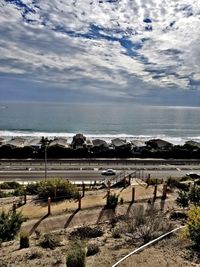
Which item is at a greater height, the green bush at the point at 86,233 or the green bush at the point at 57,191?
the green bush at the point at 57,191

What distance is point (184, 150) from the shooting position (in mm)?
59750

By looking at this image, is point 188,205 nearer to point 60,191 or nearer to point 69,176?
point 60,191

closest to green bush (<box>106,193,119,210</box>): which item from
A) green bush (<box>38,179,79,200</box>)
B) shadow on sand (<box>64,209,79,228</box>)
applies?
shadow on sand (<box>64,209,79,228</box>)

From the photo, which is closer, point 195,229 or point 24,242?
point 195,229

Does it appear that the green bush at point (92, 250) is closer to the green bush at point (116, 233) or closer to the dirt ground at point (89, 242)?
the dirt ground at point (89, 242)

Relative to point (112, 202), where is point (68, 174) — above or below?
below

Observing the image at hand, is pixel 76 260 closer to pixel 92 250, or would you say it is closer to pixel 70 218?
pixel 92 250

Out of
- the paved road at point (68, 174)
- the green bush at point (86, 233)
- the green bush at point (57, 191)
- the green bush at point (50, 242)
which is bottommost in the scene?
the paved road at point (68, 174)

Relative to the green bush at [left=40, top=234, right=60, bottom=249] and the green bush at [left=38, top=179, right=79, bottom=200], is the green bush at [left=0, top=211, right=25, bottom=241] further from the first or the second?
the green bush at [left=38, top=179, right=79, bottom=200]

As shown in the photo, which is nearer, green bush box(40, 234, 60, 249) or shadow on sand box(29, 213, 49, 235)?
green bush box(40, 234, 60, 249)

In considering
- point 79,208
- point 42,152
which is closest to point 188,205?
point 79,208

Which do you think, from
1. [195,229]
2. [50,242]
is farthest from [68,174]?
[195,229]

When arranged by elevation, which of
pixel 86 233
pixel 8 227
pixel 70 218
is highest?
pixel 8 227

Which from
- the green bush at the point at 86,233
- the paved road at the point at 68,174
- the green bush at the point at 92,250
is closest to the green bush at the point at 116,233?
the green bush at the point at 86,233
